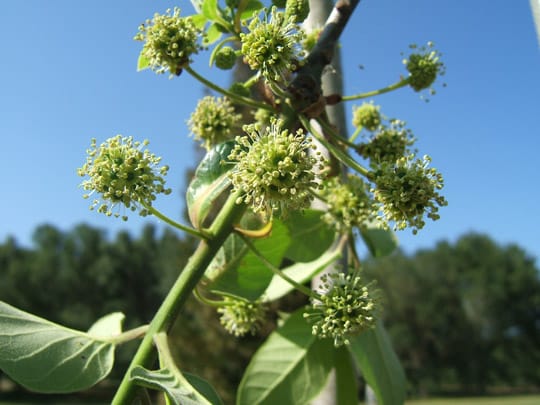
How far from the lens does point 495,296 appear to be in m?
45.4

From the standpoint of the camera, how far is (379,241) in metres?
1.81

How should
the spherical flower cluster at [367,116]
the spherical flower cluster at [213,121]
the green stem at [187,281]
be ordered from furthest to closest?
the spherical flower cluster at [367,116]
the spherical flower cluster at [213,121]
the green stem at [187,281]

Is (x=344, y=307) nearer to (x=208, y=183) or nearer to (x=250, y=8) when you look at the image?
(x=208, y=183)

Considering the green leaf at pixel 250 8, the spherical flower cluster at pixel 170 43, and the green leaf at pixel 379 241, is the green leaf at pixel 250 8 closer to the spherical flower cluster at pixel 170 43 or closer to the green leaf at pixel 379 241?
the spherical flower cluster at pixel 170 43

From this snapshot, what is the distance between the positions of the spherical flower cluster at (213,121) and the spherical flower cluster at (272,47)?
1.32ft

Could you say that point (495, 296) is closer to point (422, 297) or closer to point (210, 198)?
point (422, 297)

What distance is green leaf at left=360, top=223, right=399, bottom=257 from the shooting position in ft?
5.62

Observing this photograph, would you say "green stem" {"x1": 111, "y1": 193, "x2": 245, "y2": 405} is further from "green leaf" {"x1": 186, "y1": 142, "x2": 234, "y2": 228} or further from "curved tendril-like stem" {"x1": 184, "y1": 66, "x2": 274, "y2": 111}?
"curved tendril-like stem" {"x1": 184, "y1": 66, "x2": 274, "y2": 111}

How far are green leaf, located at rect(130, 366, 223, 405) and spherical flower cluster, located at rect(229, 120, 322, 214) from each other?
0.33m

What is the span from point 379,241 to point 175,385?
110cm

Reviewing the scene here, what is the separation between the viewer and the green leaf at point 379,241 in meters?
1.71

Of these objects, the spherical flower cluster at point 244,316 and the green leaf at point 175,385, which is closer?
the green leaf at point 175,385

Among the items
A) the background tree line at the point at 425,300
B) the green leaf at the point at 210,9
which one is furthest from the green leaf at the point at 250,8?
the background tree line at the point at 425,300

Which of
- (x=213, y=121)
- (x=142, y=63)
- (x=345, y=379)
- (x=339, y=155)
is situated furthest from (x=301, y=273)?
(x=142, y=63)
